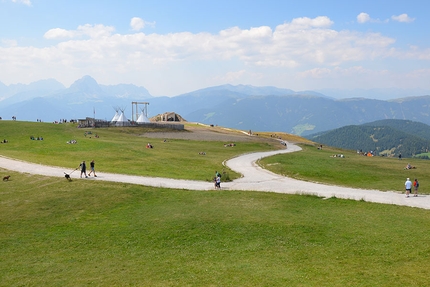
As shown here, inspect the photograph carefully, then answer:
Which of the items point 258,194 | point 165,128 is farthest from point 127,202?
point 165,128

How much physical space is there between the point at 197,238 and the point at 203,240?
60 centimetres

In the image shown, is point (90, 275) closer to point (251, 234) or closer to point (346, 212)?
point (251, 234)

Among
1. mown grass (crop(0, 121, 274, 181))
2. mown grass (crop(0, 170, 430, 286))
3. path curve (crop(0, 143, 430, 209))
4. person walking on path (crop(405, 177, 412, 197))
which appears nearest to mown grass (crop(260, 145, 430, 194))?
path curve (crop(0, 143, 430, 209))

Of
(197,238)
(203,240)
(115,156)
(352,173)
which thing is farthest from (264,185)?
(115,156)

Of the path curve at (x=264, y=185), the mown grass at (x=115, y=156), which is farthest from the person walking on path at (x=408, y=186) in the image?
the mown grass at (x=115, y=156)

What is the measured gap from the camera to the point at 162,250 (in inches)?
931

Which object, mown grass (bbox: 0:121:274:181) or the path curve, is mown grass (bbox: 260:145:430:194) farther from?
mown grass (bbox: 0:121:274:181)

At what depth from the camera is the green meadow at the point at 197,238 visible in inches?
770

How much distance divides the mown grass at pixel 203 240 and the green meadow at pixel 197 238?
0.07m

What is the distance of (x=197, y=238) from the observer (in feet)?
84.1

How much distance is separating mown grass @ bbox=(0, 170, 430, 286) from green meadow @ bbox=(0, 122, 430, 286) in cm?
7

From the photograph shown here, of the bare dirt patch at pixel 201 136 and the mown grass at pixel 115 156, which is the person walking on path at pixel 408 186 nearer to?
the mown grass at pixel 115 156

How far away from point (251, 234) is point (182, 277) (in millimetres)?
8091

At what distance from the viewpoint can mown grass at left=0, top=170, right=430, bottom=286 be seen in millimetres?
19516
